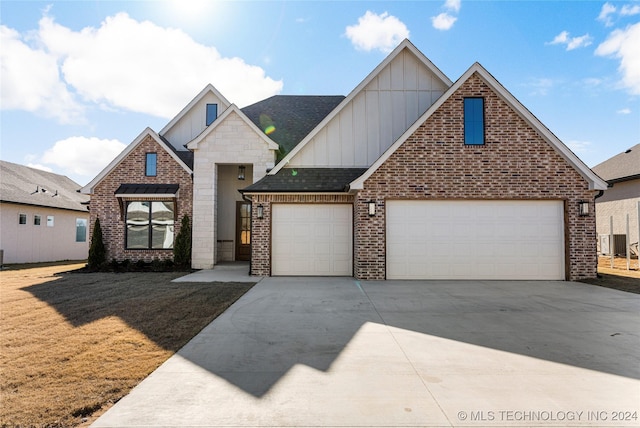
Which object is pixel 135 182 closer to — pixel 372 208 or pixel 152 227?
pixel 152 227

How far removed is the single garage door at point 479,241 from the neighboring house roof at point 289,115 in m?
7.41

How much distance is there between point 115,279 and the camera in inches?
435

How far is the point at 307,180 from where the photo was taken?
1144 cm

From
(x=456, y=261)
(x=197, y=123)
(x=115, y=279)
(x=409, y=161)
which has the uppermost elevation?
(x=197, y=123)

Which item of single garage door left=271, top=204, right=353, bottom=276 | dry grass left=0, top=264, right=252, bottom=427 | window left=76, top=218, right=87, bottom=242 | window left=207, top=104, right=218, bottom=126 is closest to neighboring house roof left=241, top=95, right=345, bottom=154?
window left=207, top=104, right=218, bottom=126

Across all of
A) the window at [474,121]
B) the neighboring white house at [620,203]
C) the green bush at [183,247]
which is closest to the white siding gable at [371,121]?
the window at [474,121]

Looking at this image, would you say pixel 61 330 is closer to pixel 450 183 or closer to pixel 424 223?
pixel 424 223

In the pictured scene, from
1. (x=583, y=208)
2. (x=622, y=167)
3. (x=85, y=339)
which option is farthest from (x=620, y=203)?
(x=85, y=339)

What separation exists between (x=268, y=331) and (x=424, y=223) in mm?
6960

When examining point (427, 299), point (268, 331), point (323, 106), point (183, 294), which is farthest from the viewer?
point (323, 106)

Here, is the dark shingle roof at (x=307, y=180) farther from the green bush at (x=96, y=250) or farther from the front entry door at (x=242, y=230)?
the green bush at (x=96, y=250)

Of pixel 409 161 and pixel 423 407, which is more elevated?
pixel 409 161

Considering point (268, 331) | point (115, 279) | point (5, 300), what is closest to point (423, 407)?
point (268, 331)

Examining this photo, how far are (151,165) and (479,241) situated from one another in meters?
13.7
